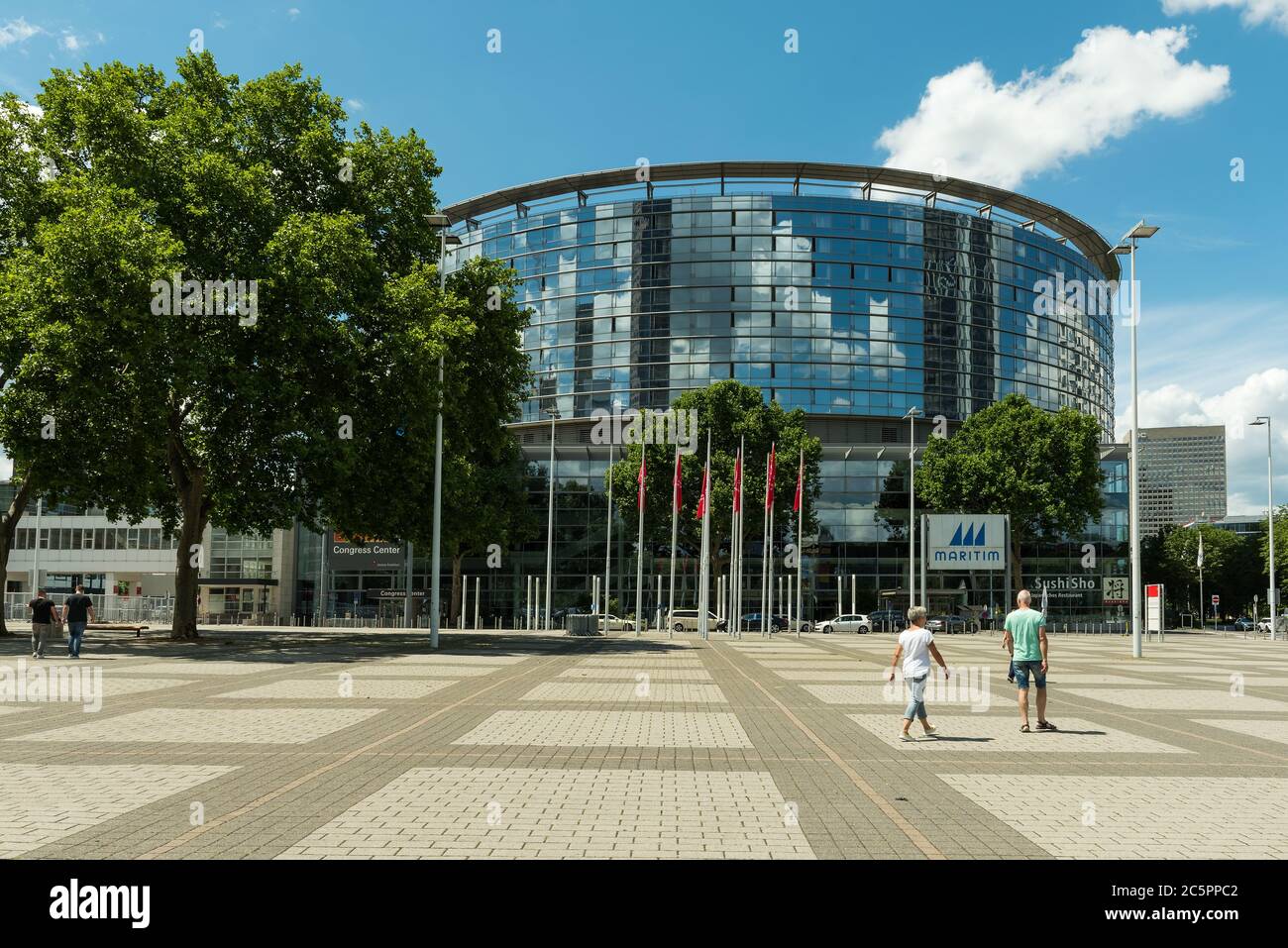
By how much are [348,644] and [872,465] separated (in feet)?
139

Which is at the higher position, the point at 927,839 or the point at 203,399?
the point at 203,399

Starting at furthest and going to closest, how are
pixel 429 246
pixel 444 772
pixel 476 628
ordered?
pixel 476 628 → pixel 429 246 → pixel 444 772

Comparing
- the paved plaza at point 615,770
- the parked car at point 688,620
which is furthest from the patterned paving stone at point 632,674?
the parked car at point 688,620

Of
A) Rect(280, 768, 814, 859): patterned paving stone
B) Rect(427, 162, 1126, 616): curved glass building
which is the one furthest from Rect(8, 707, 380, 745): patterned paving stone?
Rect(427, 162, 1126, 616): curved glass building

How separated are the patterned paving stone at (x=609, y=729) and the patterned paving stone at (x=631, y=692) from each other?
1993 mm

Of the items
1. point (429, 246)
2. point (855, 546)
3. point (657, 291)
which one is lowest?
point (855, 546)

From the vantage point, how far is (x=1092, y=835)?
6805 mm

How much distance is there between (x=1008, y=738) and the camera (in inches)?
484

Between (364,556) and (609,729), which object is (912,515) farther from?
(609,729)

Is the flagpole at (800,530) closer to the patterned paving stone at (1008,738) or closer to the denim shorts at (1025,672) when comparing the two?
the patterned paving stone at (1008,738)

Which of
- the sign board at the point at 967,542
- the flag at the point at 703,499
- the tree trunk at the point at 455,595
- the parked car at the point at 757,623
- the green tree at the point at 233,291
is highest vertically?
the green tree at the point at 233,291

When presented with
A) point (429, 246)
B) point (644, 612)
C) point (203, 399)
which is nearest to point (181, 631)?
point (203, 399)

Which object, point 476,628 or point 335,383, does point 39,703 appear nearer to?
point 335,383

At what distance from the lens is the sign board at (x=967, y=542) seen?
4230 centimetres
